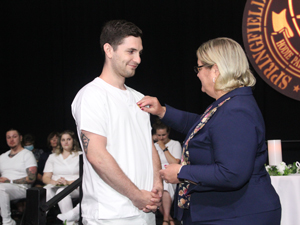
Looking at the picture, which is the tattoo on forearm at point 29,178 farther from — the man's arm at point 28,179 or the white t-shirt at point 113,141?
the white t-shirt at point 113,141

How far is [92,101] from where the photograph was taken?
54.4 inches

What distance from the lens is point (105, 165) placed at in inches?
51.7

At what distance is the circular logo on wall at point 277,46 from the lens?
4348 millimetres

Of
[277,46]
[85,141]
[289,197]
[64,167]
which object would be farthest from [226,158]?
[277,46]

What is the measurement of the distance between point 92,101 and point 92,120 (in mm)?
87

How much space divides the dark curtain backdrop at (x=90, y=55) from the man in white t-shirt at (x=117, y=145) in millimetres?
3219

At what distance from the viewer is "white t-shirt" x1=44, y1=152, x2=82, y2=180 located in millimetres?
4133

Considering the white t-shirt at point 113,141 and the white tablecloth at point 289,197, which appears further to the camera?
the white tablecloth at point 289,197

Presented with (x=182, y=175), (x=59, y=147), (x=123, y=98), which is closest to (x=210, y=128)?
(x=182, y=175)

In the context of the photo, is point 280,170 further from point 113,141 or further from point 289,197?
point 113,141

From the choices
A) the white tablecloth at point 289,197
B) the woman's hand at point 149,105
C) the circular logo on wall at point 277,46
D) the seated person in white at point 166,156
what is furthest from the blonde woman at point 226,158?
the circular logo on wall at point 277,46

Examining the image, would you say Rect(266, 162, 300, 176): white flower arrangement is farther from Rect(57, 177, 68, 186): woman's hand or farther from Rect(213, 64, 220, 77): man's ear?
Rect(57, 177, 68, 186): woman's hand

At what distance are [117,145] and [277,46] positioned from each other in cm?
363

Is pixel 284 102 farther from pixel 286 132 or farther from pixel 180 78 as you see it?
pixel 180 78
